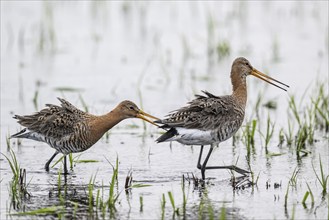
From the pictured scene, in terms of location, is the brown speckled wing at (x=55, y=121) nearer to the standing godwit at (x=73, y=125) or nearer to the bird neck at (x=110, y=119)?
the standing godwit at (x=73, y=125)

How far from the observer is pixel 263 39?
17.6 meters

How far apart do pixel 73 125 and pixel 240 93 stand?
2.04 metres

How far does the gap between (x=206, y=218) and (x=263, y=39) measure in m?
10.2

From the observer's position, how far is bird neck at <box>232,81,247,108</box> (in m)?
9.97

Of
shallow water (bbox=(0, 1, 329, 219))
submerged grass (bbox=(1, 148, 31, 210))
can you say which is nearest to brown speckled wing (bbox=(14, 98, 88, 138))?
shallow water (bbox=(0, 1, 329, 219))

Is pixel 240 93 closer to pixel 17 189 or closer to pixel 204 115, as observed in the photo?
pixel 204 115

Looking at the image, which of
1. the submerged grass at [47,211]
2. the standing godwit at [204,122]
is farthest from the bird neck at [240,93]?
the submerged grass at [47,211]

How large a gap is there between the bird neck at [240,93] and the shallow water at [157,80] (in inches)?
29.8

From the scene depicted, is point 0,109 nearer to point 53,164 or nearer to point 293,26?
point 53,164

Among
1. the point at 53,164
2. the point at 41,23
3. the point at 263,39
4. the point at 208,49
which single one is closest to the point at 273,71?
the point at 208,49

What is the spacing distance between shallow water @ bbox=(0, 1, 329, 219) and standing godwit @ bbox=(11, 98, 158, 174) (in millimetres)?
374

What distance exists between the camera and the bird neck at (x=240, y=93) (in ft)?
32.7

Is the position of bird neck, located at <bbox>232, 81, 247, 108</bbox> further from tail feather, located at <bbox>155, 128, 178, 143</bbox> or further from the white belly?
tail feather, located at <bbox>155, 128, 178, 143</bbox>

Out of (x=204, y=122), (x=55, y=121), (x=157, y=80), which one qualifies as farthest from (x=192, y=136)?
(x=157, y=80)
